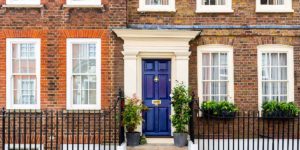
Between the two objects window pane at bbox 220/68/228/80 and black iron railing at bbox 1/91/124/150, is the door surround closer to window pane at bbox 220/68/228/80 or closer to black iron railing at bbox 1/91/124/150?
black iron railing at bbox 1/91/124/150

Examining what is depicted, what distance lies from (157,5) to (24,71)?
4524 mm

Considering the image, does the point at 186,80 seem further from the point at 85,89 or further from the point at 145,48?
the point at 85,89

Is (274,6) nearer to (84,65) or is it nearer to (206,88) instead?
(206,88)

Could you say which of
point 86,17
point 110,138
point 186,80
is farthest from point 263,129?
point 86,17

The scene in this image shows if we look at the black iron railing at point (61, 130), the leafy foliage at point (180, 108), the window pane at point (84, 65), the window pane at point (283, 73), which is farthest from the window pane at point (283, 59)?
the window pane at point (84, 65)

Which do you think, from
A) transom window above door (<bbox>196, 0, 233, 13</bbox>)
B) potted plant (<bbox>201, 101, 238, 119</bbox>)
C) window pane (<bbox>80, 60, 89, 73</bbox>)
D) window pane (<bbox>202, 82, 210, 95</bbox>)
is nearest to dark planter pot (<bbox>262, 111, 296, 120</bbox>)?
potted plant (<bbox>201, 101, 238, 119</bbox>)

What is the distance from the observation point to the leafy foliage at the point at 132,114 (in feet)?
36.0

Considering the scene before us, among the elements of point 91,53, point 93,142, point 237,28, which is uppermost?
point 237,28

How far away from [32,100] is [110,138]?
263 centimetres

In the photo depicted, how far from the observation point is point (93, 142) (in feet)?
37.3

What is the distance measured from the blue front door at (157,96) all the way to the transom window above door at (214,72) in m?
1.03

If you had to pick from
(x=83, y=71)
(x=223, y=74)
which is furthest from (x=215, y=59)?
(x=83, y=71)

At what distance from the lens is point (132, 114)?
1099 centimetres

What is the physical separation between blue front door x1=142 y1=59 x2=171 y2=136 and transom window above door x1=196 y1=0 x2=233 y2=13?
196 cm
